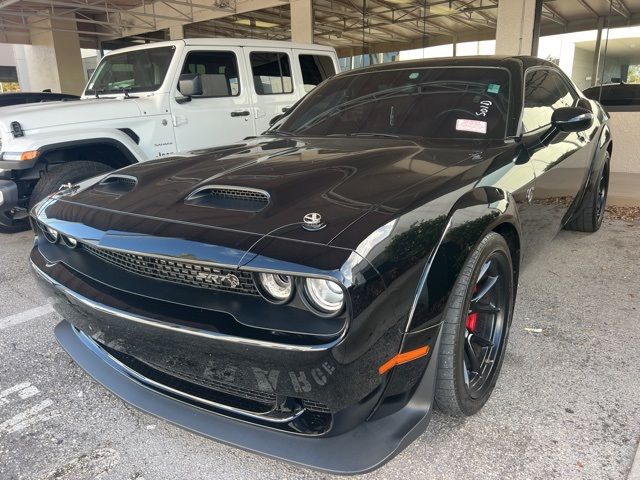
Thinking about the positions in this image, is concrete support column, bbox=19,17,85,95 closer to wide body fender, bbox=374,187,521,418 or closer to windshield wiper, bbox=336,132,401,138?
windshield wiper, bbox=336,132,401,138

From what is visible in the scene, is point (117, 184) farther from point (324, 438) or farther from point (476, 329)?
point (476, 329)

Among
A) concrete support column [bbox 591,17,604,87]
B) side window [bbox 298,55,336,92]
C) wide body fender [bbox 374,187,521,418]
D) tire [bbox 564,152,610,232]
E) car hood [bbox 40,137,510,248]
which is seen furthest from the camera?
concrete support column [bbox 591,17,604,87]

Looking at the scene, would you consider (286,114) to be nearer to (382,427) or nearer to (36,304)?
(36,304)

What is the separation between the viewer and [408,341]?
163cm

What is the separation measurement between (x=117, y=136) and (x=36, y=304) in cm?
179

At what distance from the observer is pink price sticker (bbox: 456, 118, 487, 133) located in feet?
8.88

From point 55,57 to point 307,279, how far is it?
18849 mm

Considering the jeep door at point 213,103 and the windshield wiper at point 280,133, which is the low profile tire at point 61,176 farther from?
the windshield wiper at point 280,133

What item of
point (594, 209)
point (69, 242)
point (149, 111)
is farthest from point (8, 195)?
point (594, 209)

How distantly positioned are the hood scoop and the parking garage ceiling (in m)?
7.81

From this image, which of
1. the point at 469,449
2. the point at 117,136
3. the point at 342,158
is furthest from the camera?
the point at 117,136

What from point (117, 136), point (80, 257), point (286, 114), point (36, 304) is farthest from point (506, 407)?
point (117, 136)

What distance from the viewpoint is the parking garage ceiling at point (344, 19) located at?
7922 millimetres

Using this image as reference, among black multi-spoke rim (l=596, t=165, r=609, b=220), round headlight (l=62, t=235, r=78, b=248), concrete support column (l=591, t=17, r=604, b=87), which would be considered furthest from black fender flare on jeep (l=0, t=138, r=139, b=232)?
concrete support column (l=591, t=17, r=604, b=87)
